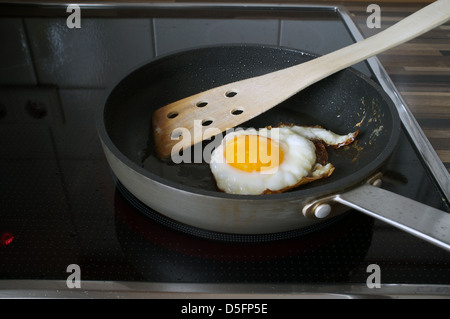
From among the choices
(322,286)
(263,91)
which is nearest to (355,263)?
(322,286)

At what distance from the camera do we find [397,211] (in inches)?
23.5

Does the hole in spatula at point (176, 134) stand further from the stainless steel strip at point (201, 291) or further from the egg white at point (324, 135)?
the stainless steel strip at point (201, 291)

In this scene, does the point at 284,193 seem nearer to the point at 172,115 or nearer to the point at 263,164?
the point at 263,164

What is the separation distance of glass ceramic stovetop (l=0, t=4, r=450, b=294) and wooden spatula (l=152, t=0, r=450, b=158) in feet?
0.46

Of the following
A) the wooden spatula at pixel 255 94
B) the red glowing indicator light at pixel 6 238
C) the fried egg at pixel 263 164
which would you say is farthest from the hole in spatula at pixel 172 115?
the red glowing indicator light at pixel 6 238

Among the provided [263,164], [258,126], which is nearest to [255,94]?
[258,126]

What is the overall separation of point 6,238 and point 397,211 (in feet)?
1.95

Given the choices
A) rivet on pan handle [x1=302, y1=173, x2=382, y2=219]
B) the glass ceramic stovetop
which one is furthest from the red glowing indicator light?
rivet on pan handle [x1=302, y1=173, x2=382, y2=219]

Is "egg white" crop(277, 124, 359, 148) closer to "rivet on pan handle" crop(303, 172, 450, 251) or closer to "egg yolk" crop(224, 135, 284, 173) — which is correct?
"egg yolk" crop(224, 135, 284, 173)

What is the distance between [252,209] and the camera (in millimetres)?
605

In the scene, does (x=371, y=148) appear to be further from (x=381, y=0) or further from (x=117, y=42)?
(x=381, y=0)

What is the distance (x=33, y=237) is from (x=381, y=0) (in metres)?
1.37

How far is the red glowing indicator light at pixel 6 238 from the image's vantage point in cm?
71

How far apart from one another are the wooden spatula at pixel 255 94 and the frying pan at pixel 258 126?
0.03 meters
